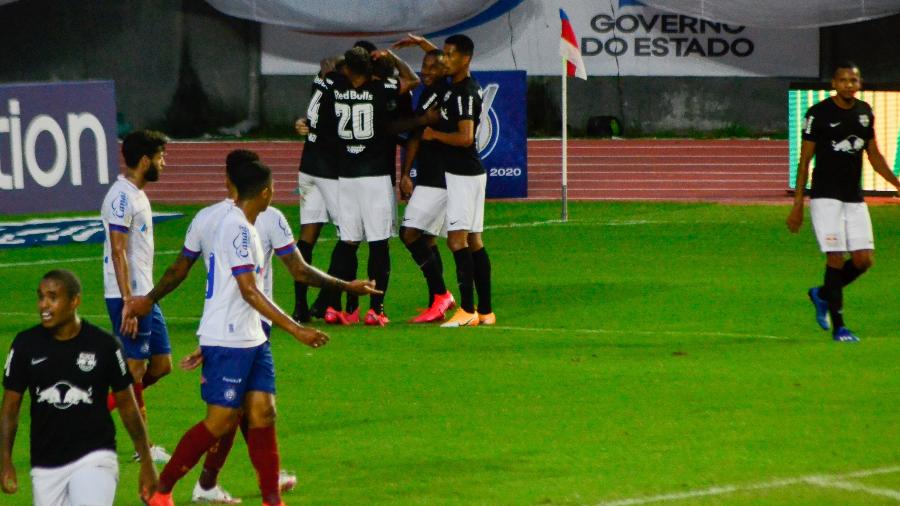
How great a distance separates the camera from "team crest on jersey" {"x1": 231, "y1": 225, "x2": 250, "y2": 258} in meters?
7.36

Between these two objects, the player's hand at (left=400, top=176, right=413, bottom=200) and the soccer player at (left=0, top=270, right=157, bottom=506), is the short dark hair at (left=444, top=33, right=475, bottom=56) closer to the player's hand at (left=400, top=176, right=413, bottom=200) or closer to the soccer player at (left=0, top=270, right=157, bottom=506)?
the player's hand at (left=400, top=176, right=413, bottom=200)

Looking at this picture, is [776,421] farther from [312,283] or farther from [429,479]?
[312,283]

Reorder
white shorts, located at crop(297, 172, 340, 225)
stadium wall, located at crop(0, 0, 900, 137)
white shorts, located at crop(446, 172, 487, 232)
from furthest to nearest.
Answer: stadium wall, located at crop(0, 0, 900, 137), white shorts, located at crop(297, 172, 340, 225), white shorts, located at crop(446, 172, 487, 232)

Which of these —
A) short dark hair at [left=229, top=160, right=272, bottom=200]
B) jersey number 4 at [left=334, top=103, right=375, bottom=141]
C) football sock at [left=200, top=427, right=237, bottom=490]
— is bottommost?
football sock at [left=200, top=427, right=237, bottom=490]

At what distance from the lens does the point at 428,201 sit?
1366 cm

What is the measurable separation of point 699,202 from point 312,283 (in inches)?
638

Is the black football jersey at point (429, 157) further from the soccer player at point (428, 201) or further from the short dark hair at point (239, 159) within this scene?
the short dark hair at point (239, 159)

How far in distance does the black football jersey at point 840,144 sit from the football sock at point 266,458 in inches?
239

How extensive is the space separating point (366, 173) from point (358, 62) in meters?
0.94

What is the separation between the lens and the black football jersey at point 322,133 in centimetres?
1352

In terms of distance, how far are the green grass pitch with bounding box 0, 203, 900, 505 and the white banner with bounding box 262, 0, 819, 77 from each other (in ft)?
45.6

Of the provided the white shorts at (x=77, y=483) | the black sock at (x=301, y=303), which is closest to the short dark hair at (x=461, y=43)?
the black sock at (x=301, y=303)

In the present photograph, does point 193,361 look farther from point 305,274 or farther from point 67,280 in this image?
point 67,280

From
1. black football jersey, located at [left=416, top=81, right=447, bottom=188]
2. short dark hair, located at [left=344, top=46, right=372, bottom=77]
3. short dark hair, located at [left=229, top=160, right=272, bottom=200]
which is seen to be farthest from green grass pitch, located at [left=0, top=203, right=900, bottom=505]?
short dark hair, located at [left=344, top=46, right=372, bottom=77]
